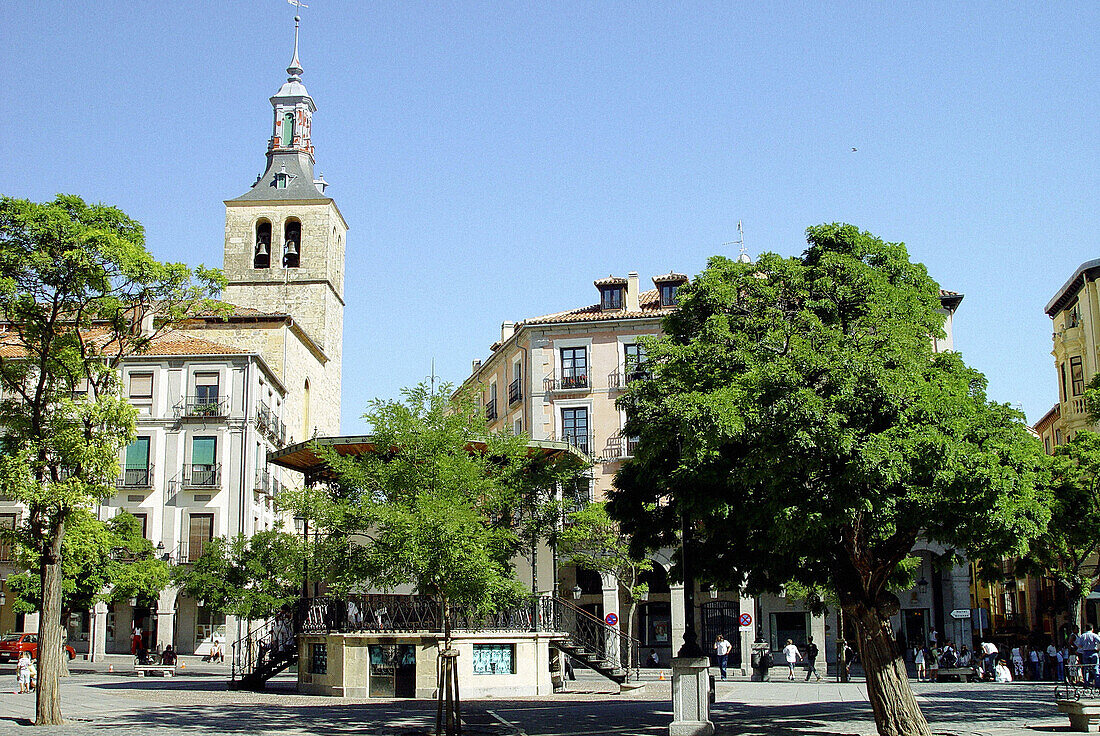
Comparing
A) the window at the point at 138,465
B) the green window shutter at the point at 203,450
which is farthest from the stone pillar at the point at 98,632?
the green window shutter at the point at 203,450

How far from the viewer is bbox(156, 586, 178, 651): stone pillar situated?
1709 inches

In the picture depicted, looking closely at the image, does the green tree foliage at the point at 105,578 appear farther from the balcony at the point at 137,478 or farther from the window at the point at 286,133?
the window at the point at 286,133

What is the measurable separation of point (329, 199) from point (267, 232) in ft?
14.6

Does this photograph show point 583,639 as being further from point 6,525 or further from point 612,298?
point 6,525

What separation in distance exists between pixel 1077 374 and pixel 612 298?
69.4 ft

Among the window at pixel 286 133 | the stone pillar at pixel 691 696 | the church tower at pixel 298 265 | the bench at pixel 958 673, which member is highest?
the window at pixel 286 133

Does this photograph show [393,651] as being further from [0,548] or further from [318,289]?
[318,289]

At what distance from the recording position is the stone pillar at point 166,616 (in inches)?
1709

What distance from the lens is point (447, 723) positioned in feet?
56.5

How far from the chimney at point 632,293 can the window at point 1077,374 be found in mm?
19770

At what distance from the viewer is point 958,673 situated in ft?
106

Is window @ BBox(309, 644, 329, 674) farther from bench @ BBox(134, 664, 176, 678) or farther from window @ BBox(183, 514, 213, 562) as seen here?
window @ BBox(183, 514, 213, 562)

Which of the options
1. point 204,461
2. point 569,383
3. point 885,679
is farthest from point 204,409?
point 885,679

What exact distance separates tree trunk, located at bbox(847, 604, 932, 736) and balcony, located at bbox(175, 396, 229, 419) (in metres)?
35.5
